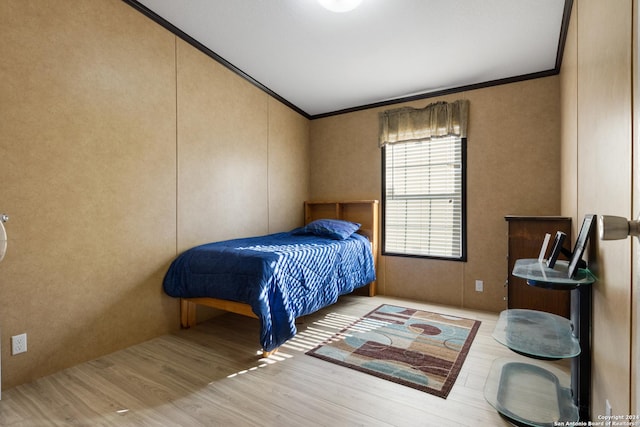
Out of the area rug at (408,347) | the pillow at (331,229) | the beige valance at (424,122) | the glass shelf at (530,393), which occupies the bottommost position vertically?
the area rug at (408,347)

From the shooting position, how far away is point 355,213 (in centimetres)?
410

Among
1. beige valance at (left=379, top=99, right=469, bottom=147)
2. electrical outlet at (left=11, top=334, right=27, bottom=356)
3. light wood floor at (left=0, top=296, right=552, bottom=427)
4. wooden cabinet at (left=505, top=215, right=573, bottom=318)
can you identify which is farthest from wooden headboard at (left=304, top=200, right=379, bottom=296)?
electrical outlet at (left=11, top=334, right=27, bottom=356)

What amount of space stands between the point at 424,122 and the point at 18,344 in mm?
4069

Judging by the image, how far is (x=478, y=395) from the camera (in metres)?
1.76

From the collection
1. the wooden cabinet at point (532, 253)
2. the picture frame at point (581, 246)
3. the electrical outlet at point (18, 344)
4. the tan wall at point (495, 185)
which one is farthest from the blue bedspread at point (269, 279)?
the picture frame at point (581, 246)

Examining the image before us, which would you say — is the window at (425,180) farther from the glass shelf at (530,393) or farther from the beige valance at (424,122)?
the glass shelf at (530,393)

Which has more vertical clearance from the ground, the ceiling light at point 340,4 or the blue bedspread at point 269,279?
the ceiling light at point 340,4

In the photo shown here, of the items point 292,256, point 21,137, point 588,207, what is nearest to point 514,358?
point 588,207

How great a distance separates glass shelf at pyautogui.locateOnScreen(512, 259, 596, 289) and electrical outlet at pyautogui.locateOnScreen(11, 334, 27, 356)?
9.45 feet

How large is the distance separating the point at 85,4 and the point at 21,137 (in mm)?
1088

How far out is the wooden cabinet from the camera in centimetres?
221

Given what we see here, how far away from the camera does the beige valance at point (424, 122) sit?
11.2 ft

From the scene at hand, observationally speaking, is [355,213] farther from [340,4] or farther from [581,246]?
[581,246]

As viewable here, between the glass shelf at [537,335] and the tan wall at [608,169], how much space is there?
127 mm
